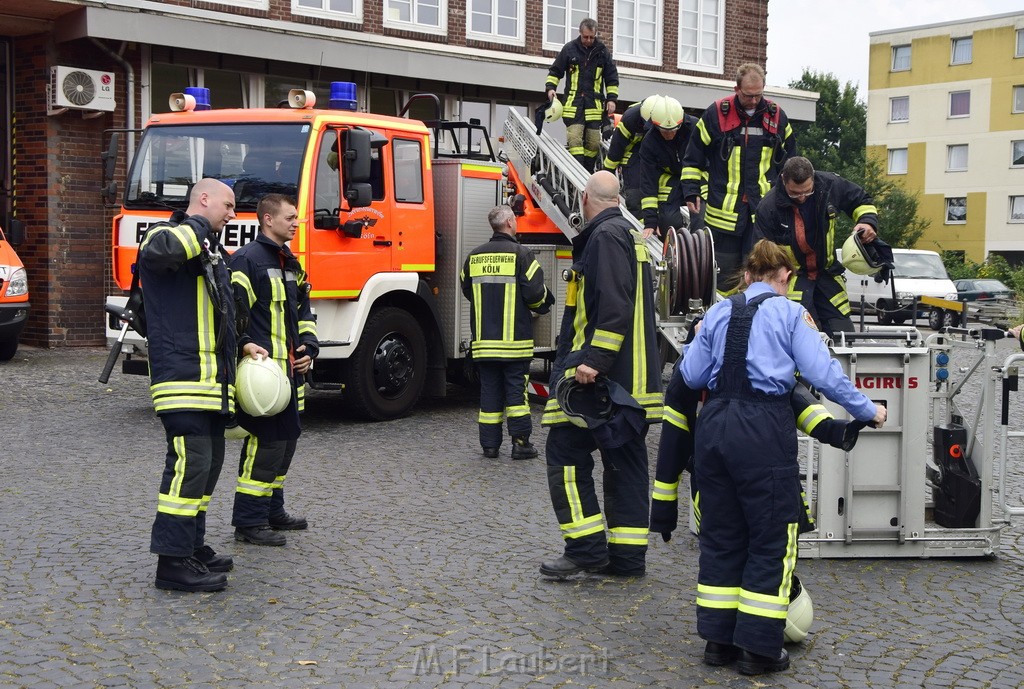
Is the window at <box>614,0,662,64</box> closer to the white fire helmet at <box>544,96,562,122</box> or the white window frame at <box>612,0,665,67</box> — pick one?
the white window frame at <box>612,0,665,67</box>

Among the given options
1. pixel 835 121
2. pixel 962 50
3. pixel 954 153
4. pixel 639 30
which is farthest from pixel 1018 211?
pixel 639 30

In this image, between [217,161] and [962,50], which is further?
[962,50]

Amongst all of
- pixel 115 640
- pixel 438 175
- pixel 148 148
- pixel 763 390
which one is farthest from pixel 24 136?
pixel 763 390

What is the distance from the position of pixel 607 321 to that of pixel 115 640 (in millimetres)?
2659

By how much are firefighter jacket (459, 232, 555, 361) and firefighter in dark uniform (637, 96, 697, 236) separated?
127 cm

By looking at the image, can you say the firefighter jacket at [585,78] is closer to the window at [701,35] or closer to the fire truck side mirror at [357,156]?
→ the fire truck side mirror at [357,156]

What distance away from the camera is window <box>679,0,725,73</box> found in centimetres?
2352

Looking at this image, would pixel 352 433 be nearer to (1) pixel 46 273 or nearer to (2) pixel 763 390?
(2) pixel 763 390

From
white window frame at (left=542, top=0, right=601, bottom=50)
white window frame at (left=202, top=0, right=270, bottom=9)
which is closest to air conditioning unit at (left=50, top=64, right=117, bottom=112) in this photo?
white window frame at (left=202, top=0, right=270, bottom=9)

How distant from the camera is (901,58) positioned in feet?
200

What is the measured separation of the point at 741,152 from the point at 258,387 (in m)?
4.46

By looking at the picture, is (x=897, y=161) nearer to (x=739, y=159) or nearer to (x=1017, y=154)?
(x=1017, y=154)

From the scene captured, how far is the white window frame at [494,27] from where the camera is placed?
20.6 m

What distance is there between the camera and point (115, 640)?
16.5ft
